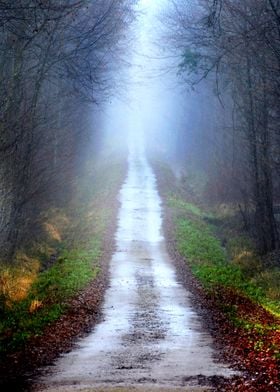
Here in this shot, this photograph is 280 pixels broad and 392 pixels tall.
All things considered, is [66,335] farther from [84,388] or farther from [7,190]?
[7,190]

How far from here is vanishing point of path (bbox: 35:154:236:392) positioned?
30.0ft

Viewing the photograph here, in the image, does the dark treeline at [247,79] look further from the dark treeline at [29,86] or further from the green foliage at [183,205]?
the dark treeline at [29,86]

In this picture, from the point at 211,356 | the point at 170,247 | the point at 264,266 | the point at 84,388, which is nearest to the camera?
the point at 84,388

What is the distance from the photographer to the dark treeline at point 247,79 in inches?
687

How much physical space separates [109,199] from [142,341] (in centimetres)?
2468

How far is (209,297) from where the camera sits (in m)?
16.4

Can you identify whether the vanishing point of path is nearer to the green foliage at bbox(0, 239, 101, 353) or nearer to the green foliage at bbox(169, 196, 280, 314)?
the green foliage at bbox(0, 239, 101, 353)

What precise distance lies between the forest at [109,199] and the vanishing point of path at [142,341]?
1.04 feet

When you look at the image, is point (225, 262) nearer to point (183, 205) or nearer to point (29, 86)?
point (29, 86)

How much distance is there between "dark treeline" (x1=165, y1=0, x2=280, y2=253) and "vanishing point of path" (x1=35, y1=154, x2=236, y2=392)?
4673mm

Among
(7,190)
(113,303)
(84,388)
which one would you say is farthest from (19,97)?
(84,388)

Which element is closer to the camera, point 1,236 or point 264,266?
point 1,236

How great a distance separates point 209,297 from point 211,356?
5.75 m

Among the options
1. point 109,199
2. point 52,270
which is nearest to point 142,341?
point 52,270
